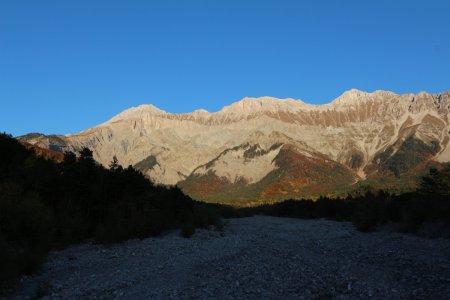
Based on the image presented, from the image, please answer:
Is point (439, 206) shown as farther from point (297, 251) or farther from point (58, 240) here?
point (58, 240)

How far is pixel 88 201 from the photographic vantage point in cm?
5044

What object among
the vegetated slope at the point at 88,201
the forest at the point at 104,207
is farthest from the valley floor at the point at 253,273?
the vegetated slope at the point at 88,201

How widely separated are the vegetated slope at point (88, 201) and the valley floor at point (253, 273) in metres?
6.79

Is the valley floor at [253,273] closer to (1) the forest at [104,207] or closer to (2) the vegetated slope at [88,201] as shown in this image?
(1) the forest at [104,207]

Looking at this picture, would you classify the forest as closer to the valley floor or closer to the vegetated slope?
the vegetated slope

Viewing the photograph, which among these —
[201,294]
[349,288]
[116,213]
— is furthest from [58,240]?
[349,288]

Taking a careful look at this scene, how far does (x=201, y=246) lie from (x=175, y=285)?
49.0ft

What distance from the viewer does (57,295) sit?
774 inches

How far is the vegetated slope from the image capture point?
40.5 meters

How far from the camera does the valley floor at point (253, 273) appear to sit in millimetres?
18188

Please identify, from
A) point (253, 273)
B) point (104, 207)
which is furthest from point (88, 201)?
point (253, 273)

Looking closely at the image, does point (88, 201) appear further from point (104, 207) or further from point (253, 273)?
point (253, 273)

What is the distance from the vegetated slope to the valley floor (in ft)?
22.3

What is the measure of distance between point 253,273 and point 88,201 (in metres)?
32.5
